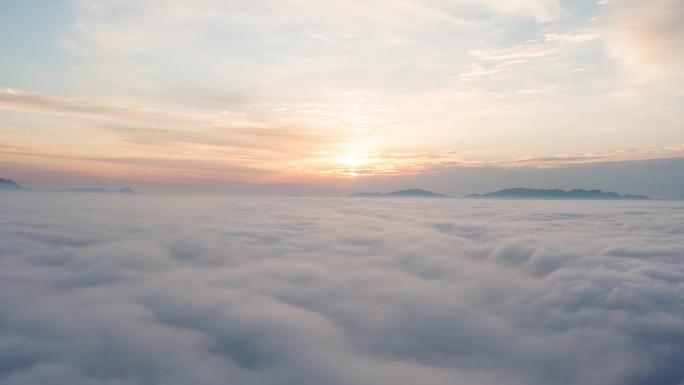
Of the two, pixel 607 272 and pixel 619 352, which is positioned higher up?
pixel 607 272

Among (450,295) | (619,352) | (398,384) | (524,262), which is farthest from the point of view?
(524,262)

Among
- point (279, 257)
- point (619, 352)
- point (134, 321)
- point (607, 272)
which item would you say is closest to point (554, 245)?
point (607, 272)

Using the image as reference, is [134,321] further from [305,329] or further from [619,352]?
[619,352]

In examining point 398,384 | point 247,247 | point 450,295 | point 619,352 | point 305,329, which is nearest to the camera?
point 398,384

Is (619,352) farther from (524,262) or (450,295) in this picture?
(524,262)

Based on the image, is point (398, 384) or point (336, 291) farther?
point (336, 291)

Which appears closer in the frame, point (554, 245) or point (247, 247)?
point (554, 245)

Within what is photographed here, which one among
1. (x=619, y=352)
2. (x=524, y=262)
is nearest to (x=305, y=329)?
(x=619, y=352)

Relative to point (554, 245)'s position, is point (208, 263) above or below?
below

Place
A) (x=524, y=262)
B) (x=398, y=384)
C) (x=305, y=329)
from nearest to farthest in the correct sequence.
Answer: (x=398, y=384) < (x=305, y=329) < (x=524, y=262)
